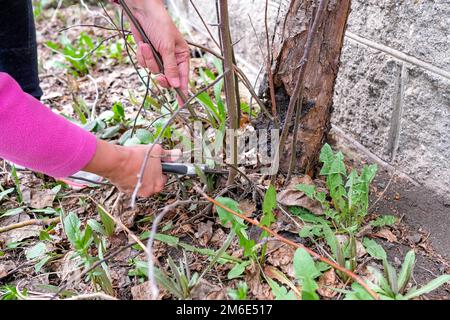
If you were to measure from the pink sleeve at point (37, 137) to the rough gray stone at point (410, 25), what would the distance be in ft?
3.27

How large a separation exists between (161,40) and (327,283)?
31.9 inches

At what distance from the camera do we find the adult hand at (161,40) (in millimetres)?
1264

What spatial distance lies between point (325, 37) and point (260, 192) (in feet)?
1.62

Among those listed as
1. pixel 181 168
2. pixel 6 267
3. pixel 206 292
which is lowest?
pixel 6 267

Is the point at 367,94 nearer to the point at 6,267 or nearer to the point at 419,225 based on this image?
the point at 419,225

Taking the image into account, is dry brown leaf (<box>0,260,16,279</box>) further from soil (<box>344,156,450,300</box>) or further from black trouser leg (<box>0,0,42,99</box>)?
soil (<box>344,156,450,300</box>)

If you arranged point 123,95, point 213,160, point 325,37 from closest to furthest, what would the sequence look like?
point 325,37 < point 213,160 < point 123,95

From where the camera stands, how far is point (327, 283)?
1119 millimetres

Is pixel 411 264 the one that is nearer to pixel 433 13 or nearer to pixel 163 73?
pixel 433 13

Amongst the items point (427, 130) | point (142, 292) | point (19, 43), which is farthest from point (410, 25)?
point (19, 43)

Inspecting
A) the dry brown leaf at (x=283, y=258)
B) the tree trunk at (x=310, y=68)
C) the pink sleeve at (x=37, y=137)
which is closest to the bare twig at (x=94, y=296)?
Answer: the pink sleeve at (x=37, y=137)

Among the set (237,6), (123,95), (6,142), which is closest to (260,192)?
(6,142)

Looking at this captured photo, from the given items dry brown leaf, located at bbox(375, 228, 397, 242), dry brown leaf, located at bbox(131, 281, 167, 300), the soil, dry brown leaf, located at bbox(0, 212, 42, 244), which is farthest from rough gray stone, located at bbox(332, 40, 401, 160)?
dry brown leaf, located at bbox(0, 212, 42, 244)
